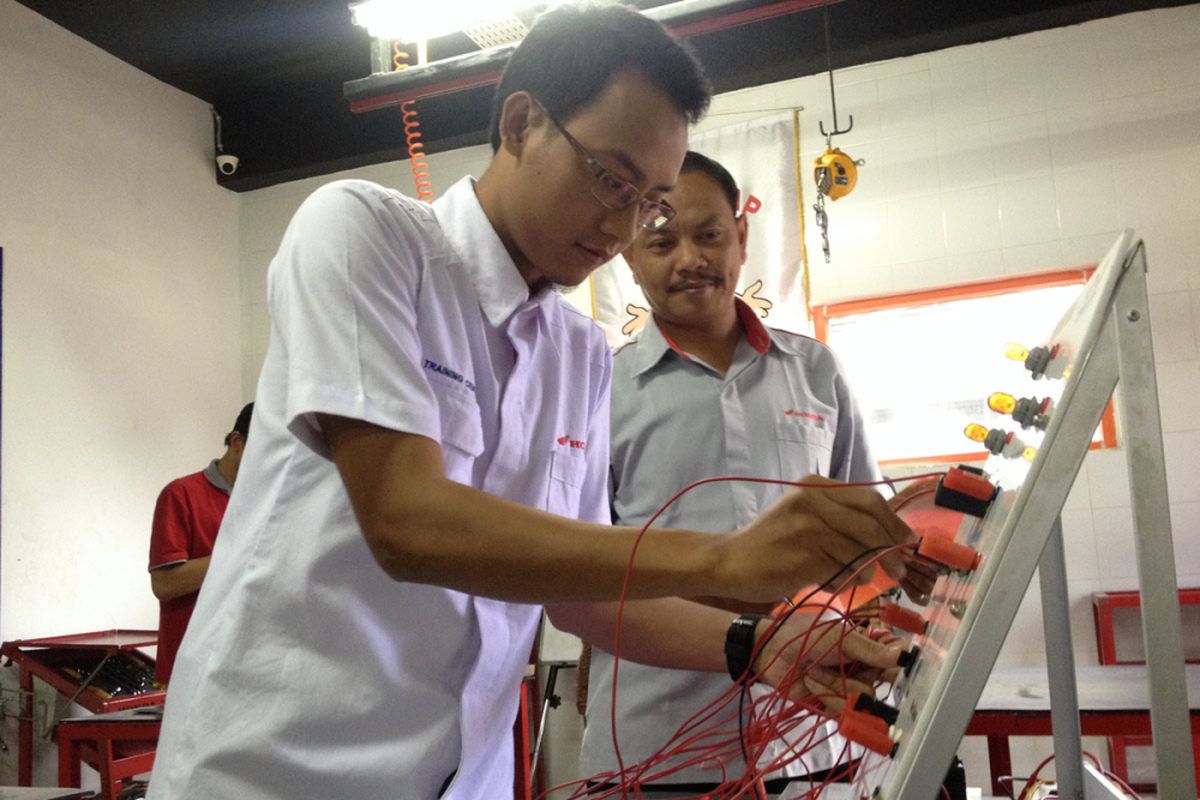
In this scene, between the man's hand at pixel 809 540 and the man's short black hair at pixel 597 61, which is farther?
the man's short black hair at pixel 597 61

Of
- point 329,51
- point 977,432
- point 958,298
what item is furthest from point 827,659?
point 329,51

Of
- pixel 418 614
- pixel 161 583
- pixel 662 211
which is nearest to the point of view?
pixel 418 614

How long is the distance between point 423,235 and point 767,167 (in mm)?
3264

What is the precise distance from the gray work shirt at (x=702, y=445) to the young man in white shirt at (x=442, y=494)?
456 millimetres

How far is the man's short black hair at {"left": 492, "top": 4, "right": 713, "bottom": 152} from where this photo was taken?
1.00 metres

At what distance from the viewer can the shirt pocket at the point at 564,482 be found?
1.09 meters

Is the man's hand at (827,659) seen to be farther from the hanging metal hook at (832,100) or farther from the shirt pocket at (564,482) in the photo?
the hanging metal hook at (832,100)

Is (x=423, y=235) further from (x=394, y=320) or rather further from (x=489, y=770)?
(x=489, y=770)

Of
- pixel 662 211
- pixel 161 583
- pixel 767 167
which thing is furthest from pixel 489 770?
pixel 767 167

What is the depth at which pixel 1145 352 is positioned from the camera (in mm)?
603

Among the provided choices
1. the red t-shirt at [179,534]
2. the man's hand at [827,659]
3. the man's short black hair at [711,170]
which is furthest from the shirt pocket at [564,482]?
the red t-shirt at [179,534]

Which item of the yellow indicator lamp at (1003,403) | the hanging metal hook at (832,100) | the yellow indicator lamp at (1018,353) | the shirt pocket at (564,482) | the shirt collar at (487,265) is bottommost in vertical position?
the shirt pocket at (564,482)

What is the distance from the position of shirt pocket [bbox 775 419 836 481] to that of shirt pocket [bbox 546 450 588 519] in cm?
63

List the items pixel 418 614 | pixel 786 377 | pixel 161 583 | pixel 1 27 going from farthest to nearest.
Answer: pixel 1 27
pixel 161 583
pixel 786 377
pixel 418 614
